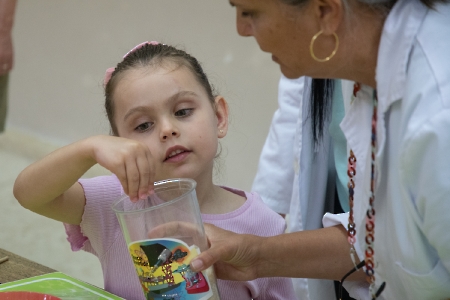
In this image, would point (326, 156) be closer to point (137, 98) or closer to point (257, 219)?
point (257, 219)

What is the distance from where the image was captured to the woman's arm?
1.28m

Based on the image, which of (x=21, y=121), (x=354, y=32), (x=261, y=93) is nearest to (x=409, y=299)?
(x=354, y=32)

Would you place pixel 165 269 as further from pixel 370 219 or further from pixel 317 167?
pixel 317 167

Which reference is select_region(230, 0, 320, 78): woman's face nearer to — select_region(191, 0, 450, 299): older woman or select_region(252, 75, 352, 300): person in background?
select_region(191, 0, 450, 299): older woman

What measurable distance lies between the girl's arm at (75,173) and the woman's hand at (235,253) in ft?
0.61

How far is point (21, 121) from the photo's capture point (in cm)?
441

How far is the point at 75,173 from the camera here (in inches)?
50.0

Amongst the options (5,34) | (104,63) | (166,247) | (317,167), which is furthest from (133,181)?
(104,63)

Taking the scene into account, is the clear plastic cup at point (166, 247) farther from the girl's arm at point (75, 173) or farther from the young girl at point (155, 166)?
the young girl at point (155, 166)

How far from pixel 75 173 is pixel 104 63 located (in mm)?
2573

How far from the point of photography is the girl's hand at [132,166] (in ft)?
3.68

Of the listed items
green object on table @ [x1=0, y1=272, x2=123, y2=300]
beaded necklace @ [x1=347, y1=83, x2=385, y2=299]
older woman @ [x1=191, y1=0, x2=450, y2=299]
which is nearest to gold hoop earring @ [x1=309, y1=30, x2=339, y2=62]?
older woman @ [x1=191, y1=0, x2=450, y2=299]

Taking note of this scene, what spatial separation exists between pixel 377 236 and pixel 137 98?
22.3 inches

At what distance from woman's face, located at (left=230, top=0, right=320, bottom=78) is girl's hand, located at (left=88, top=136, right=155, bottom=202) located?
0.28 meters
